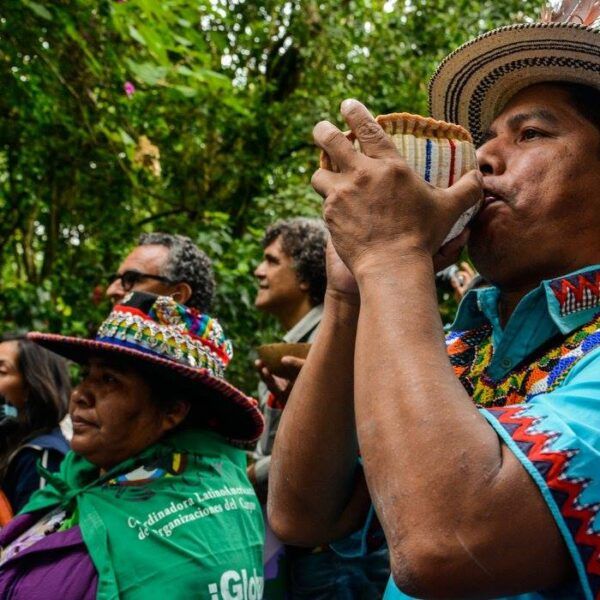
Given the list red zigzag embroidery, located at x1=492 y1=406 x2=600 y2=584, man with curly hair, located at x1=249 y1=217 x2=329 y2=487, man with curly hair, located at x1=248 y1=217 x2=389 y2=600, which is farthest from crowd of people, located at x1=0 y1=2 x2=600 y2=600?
man with curly hair, located at x1=249 y1=217 x2=329 y2=487

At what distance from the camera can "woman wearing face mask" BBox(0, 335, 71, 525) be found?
11.3ft

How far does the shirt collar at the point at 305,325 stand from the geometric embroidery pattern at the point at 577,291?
7.12 feet

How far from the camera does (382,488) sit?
979 mm

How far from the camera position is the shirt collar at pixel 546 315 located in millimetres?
1285

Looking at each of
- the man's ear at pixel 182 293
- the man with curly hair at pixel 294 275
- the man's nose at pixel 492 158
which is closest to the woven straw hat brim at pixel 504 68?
the man's nose at pixel 492 158

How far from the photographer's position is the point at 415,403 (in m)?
0.98

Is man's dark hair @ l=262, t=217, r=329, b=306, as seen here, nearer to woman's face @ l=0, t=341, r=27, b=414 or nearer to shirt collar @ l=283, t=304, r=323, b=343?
shirt collar @ l=283, t=304, r=323, b=343

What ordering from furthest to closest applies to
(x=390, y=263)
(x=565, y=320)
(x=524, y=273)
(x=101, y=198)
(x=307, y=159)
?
(x=307, y=159) < (x=101, y=198) < (x=524, y=273) < (x=565, y=320) < (x=390, y=263)

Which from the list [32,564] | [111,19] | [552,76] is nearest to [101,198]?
[111,19]

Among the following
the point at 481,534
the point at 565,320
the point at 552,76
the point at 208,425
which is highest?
the point at 552,76

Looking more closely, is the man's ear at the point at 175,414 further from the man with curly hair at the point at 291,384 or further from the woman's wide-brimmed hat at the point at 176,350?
the man with curly hair at the point at 291,384

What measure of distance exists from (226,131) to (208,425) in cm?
534

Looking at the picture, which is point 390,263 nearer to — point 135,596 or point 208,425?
point 135,596

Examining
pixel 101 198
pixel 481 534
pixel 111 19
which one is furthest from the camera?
pixel 101 198
